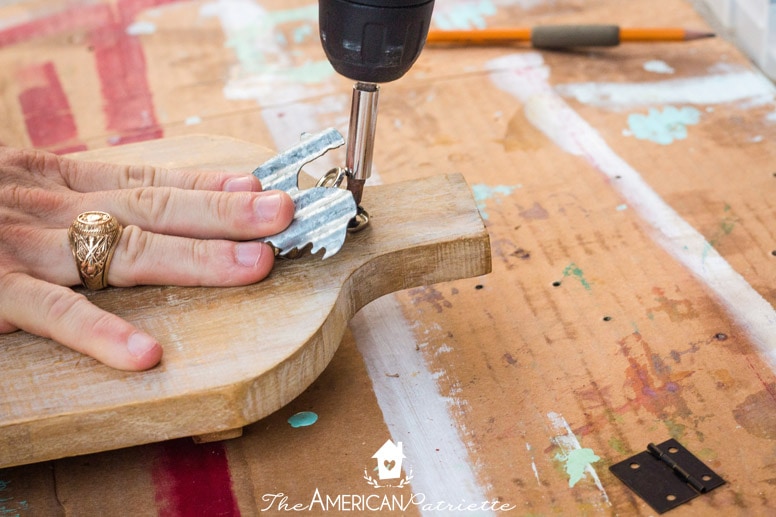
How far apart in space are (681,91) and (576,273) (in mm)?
567

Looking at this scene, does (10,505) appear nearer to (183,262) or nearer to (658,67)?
(183,262)

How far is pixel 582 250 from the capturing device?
125 centimetres

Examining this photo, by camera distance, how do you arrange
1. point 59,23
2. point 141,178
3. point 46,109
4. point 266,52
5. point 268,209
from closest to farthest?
point 268,209 → point 141,178 → point 46,109 → point 266,52 → point 59,23

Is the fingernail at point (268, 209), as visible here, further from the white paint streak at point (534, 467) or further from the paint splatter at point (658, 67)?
the paint splatter at point (658, 67)

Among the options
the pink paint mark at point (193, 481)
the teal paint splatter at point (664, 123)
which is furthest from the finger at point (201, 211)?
the teal paint splatter at point (664, 123)

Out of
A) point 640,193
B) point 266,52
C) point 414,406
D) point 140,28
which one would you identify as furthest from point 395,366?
point 140,28

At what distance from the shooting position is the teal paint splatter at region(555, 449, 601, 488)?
0.91 metres

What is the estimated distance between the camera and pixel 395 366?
1081 millimetres

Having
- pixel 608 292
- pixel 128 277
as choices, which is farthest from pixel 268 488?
pixel 608 292

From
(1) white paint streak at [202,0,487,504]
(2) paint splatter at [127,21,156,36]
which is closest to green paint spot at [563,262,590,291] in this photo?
(1) white paint streak at [202,0,487,504]

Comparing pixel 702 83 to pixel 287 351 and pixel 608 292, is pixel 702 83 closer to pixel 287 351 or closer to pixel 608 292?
pixel 608 292

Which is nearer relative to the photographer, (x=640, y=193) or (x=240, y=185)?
(x=240, y=185)

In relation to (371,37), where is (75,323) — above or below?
below

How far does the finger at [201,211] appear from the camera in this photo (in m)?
0.99
